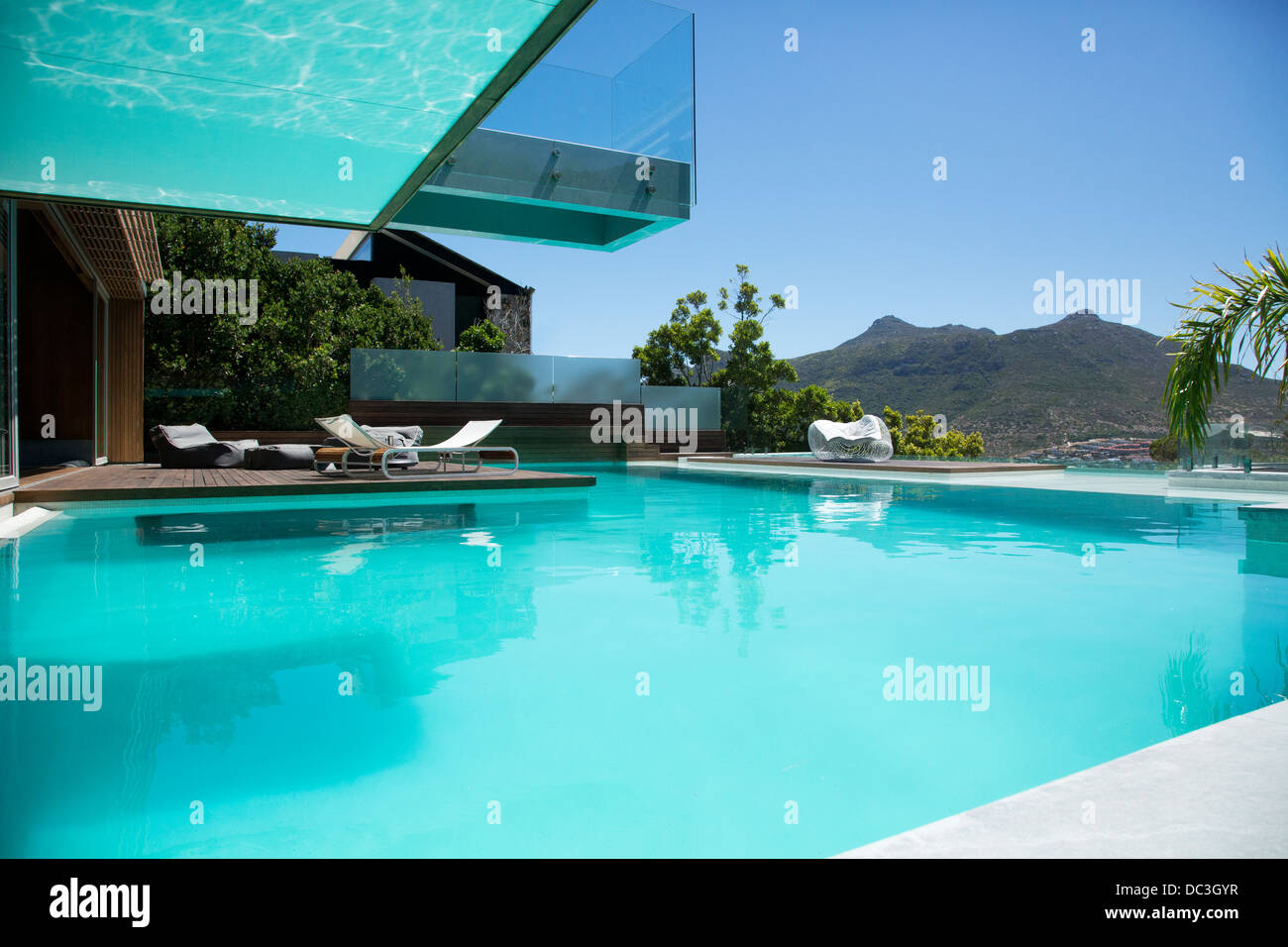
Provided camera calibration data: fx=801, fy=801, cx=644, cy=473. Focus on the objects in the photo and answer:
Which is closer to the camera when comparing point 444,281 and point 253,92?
point 253,92

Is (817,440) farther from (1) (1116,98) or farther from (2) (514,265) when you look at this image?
(1) (1116,98)

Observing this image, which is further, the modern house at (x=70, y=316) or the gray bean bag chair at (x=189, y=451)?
the gray bean bag chair at (x=189, y=451)

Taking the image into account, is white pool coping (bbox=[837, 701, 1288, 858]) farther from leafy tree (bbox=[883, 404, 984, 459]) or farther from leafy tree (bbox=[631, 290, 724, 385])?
leafy tree (bbox=[883, 404, 984, 459])

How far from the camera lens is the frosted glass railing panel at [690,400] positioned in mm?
17750

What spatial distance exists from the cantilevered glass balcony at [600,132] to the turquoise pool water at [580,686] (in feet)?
19.5

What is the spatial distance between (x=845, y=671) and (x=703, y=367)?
18319 millimetres

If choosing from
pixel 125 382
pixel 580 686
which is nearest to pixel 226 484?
pixel 580 686

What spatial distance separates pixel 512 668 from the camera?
266 centimetres

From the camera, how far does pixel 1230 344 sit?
19.5 ft
